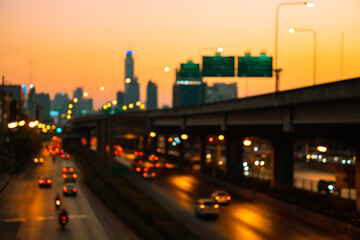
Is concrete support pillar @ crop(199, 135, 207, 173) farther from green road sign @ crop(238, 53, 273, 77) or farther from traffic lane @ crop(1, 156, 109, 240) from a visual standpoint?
green road sign @ crop(238, 53, 273, 77)

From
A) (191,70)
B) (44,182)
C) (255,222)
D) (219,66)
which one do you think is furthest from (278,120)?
(44,182)

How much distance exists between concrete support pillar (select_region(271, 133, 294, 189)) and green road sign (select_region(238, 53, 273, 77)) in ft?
20.5

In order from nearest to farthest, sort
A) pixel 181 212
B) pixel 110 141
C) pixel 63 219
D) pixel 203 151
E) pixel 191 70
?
pixel 63 219, pixel 181 212, pixel 191 70, pixel 110 141, pixel 203 151

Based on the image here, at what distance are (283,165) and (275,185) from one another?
2071 millimetres

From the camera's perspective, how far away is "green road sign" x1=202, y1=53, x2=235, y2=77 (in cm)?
5449

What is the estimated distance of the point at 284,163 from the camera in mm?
51469

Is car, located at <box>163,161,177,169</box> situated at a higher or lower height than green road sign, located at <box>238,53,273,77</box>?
lower

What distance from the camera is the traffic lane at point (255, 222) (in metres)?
33.2

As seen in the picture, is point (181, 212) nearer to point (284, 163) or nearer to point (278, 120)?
point (278, 120)

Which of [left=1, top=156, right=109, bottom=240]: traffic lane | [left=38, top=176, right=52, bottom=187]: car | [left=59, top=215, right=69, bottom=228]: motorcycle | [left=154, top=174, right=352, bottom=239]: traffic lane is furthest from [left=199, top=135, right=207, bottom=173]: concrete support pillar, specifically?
[left=59, top=215, right=69, bottom=228]: motorcycle

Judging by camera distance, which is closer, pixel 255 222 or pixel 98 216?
pixel 255 222

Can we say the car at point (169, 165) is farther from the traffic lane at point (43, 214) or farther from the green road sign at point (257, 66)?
the green road sign at point (257, 66)

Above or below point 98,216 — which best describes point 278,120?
above

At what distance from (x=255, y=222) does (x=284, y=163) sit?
1481cm
